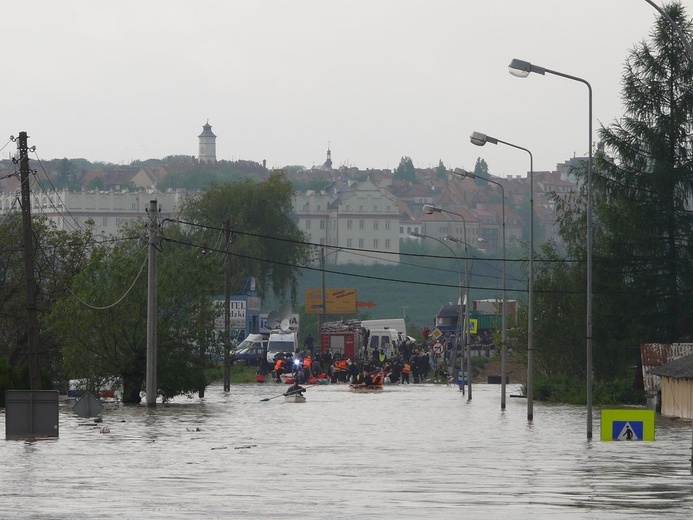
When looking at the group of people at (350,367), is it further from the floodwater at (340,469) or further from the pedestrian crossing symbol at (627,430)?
the pedestrian crossing symbol at (627,430)

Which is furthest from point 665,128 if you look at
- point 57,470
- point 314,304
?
point 314,304

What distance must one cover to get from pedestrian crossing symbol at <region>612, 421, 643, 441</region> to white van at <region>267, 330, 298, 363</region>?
211 feet

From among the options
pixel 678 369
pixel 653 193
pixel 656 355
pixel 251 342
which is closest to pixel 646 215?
pixel 653 193

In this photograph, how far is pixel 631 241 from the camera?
63250 mm

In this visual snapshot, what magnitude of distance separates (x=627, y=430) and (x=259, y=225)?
253ft

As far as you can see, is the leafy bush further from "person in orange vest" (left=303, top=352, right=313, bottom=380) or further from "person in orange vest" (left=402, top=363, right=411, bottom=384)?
"person in orange vest" (left=303, top=352, right=313, bottom=380)

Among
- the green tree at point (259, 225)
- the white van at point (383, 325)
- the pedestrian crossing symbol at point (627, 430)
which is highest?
the green tree at point (259, 225)

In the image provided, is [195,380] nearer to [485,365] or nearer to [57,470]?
[57,470]

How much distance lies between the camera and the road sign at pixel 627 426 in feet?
117

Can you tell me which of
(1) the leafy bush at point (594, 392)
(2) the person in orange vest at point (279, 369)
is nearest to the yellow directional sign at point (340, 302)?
(2) the person in orange vest at point (279, 369)

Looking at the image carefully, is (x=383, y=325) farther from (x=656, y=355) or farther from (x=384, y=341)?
(x=656, y=355)

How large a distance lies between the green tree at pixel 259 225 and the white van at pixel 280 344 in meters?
5.24

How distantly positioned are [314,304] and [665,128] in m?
81.3

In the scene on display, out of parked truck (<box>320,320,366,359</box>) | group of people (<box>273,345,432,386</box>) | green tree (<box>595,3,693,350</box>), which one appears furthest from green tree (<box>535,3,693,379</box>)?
parked truck (<box>320,320,366,359</box>)
